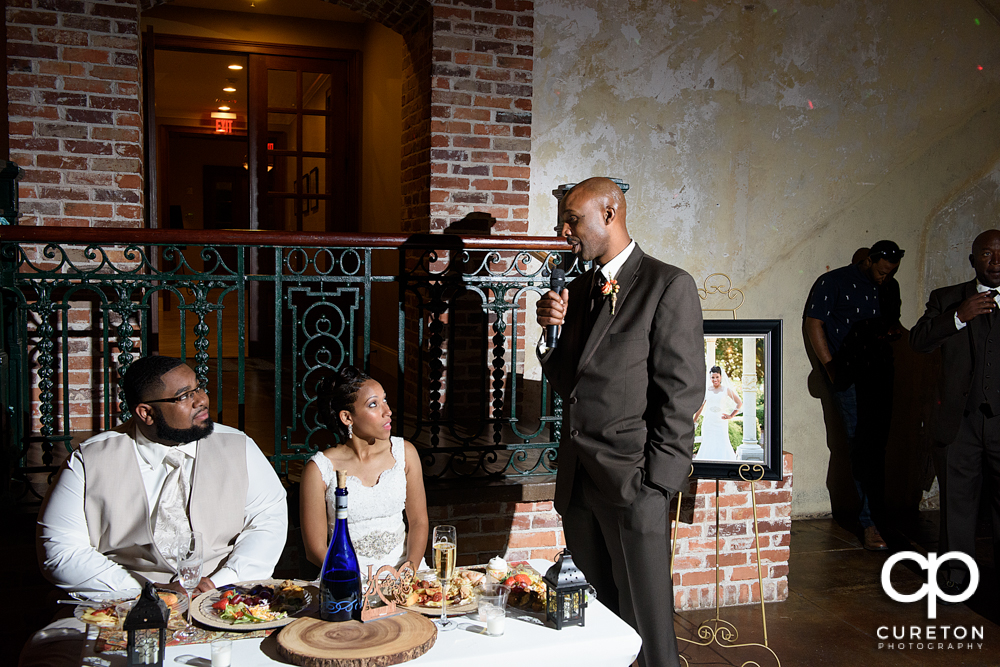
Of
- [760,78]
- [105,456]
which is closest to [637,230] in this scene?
[760,78]

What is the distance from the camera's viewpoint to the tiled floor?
312 cm

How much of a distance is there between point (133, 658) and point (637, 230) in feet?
13.0

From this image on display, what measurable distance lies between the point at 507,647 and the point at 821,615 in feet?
8.59

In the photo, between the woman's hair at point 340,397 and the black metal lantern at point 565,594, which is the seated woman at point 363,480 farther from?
the black metal lantern at point 565,594

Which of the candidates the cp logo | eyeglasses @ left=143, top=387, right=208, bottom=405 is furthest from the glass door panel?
the cp logo

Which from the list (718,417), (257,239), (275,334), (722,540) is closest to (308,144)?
(275,334)

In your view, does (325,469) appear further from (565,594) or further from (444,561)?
(565,594)

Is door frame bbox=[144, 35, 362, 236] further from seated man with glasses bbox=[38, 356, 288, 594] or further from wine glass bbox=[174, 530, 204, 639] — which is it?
wine glass bbox=[174, 530, 204, 639]

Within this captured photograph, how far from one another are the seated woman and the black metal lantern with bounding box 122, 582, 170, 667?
3.19 feet

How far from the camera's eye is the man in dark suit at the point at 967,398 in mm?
4000

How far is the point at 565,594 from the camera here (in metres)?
1.96

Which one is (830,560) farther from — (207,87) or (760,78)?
(207,87)

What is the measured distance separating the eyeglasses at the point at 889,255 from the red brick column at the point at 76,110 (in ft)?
13.8

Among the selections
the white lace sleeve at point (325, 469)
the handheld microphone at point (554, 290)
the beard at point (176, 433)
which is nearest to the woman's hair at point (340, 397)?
the white lace sleeve at point (325, 469)
